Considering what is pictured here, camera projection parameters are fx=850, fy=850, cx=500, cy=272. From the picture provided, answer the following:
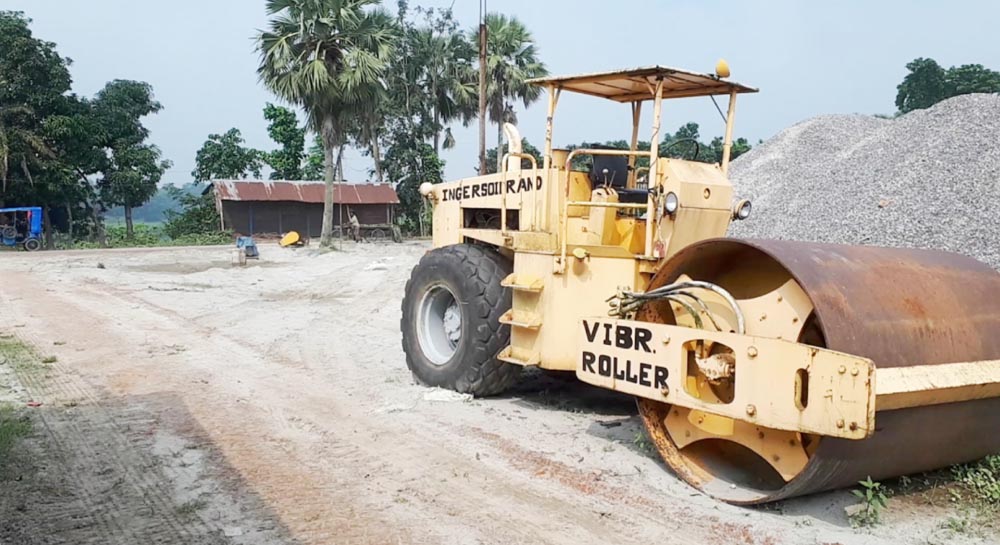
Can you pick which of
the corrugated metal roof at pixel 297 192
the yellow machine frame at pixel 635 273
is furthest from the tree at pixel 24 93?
the yellow machine frame at pixel 635 273

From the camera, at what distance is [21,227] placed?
96.2ft

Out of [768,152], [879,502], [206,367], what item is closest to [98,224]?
[768,152]

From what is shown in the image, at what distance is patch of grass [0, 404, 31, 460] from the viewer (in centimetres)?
569

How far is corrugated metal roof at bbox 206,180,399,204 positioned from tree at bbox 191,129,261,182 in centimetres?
400

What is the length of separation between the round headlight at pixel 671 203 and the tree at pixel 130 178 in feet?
109

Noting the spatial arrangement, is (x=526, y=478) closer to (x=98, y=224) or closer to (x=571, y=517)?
(x=571, y=517)

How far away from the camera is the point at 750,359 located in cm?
435

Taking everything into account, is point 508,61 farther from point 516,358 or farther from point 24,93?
point 516,358

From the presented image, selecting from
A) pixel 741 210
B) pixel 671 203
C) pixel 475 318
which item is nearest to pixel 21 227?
pixel 475 318

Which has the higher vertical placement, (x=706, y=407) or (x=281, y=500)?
(x=706, y=407)

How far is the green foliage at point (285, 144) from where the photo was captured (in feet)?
137

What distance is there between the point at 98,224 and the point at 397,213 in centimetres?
1303

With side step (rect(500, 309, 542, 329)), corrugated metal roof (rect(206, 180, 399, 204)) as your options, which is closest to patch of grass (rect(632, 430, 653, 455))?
side step (rect(500, 309, 542, 329))

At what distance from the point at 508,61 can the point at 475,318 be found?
30558mm
